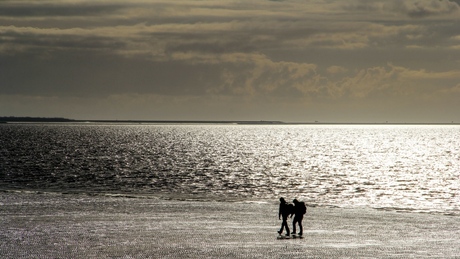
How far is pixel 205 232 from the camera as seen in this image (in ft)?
110

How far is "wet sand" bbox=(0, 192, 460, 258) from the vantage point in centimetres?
2842

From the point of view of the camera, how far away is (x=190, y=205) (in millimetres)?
46312

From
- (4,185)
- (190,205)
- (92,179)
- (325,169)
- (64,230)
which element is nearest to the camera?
(64,230)

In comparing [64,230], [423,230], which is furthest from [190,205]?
[423,230]

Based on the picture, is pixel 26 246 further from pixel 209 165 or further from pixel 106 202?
pixel 209 165

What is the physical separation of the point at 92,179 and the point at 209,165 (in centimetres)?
2840

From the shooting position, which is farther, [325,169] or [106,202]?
[325,169]

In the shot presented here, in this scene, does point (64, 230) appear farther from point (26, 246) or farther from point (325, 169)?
point (325, 169)

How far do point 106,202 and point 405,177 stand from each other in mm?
46549

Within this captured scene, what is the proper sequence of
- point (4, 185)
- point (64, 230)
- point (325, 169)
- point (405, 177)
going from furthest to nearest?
point (325, 169) → point (405, 177) → point (4, 185) → point (64, 230)

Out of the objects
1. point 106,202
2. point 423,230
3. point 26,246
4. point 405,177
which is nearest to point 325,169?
point 405,177

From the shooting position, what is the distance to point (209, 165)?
324 feet

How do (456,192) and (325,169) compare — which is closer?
(456,192)

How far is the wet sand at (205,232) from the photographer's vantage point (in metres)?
28.4
